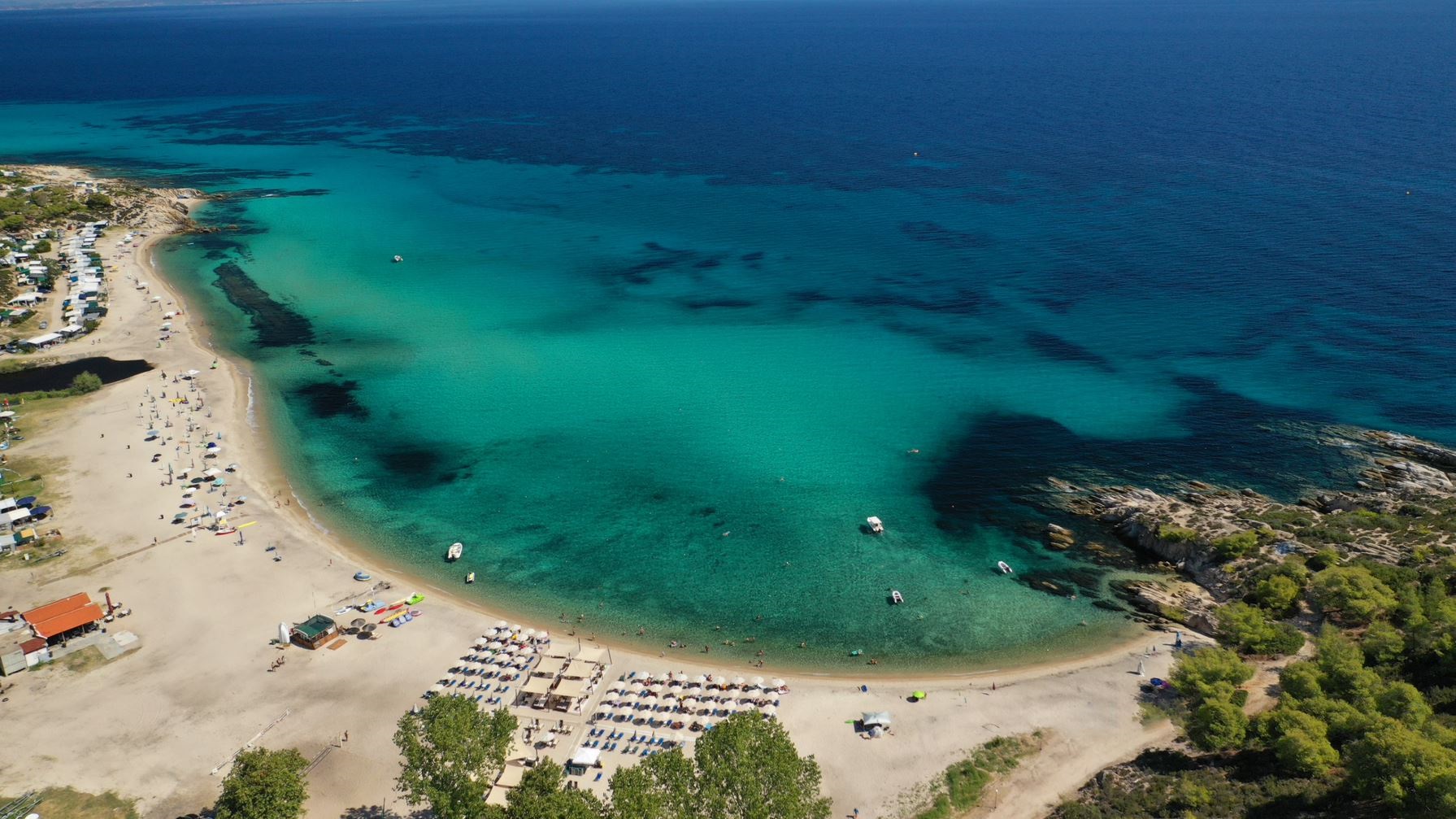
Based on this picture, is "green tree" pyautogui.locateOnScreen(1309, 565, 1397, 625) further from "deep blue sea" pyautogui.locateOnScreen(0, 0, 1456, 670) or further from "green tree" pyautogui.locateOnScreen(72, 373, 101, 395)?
"green tree" pyautogui.locateOnScreen(72, 373, 101, 395)

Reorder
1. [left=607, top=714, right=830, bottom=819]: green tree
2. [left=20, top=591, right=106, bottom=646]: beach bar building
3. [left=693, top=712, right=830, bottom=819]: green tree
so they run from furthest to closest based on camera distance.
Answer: [left=20, top=591, right=106, bottom=646]: beach bar building → [left=693, top=712, right=830, bottom=819]: green tree → [left=607, top=714, right=830, bottom=819]: green tree

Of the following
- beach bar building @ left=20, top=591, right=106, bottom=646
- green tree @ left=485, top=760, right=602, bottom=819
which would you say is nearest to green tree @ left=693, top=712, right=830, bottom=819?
green tree @ left=485, top=760, right=602, bottom=819

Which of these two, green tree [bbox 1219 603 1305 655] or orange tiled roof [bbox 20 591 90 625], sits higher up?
green tree [bbox 1219 603 1305 655]

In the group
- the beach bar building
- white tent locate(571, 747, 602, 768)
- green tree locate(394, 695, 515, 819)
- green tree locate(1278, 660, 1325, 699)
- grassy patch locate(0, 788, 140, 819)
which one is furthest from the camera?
the beach bar building

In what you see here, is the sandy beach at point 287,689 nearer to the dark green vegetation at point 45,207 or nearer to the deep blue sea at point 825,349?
the deep blue sea at point 825,349

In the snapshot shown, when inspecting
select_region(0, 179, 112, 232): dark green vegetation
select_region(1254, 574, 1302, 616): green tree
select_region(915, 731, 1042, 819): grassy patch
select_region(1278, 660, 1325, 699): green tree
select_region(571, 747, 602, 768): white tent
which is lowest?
select_region(571, 747, 602, 768): white tent

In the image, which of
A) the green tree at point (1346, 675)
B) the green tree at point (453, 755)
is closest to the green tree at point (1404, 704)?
the green tree at point (1346, 675)

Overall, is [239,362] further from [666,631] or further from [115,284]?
[666,631]
